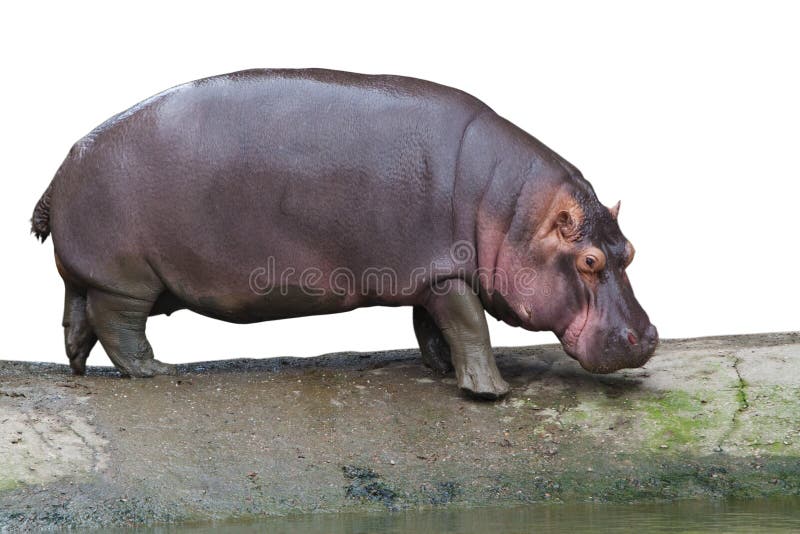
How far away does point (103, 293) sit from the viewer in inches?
482

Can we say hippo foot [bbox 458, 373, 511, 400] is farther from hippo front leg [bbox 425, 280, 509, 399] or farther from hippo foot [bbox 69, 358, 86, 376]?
hippo foot [bbox 69, 358, 86, 376]

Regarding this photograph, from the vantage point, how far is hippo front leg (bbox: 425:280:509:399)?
38.8 ft

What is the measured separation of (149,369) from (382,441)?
2157mm

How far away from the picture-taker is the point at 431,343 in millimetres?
12656

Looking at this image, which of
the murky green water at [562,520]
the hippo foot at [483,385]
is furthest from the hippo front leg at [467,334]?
the murky green water at [562,520]

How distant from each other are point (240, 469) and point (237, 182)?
2178 mm

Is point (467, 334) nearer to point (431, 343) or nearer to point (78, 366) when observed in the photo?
point (431, 343)

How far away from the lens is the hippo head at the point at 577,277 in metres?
11.8

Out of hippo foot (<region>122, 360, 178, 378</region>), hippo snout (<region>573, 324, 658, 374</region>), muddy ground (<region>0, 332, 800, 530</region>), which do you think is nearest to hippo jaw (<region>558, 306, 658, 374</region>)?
hippo snout (<region>573, 324, 658, 374</region>)

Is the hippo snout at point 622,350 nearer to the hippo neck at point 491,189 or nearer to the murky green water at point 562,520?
Result: the hippo neck at point 491,189

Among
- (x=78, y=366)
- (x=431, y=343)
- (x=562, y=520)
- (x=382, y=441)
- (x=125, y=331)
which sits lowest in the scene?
(x=562, y=520)

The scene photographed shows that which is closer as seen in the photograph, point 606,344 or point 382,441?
point 382,441

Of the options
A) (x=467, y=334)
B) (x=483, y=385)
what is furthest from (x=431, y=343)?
(x=483, y=385)

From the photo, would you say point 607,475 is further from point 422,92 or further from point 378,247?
point 422,92
